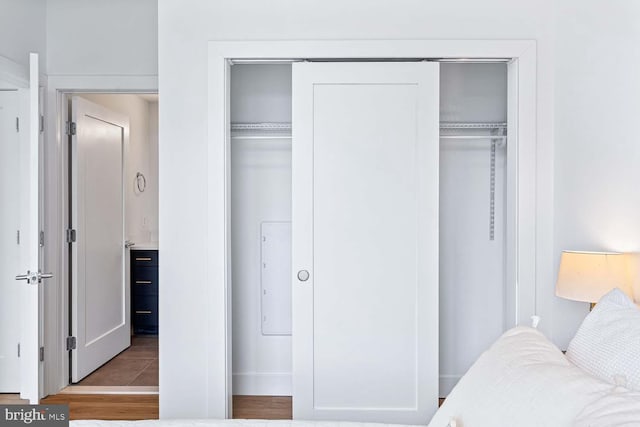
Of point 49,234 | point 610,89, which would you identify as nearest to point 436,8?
point 610,89

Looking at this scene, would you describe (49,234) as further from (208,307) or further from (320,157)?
(320,157)

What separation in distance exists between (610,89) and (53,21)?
11.6ft

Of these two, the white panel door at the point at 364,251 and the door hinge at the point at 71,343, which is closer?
the white panel door at the point at 364,251

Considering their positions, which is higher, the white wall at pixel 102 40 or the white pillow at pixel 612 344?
the white wall at pixel 102 40

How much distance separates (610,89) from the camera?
8.45 feet

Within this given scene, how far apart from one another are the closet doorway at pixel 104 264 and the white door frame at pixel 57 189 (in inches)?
3.7

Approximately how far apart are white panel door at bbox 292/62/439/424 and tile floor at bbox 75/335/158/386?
168 cm

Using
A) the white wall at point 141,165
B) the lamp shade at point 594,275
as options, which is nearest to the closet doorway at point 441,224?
the lamp shade at point 594,275

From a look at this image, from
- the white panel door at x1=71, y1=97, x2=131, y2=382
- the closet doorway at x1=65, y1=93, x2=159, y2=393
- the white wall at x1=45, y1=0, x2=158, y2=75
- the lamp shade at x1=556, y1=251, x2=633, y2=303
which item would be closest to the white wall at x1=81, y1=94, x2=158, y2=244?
the closet doorway at x1=65, y1=93, x2=159, y2=393

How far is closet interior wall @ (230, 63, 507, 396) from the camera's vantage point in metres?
3.56

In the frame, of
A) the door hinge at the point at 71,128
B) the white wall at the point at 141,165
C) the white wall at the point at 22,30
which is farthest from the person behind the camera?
the white wall at the point at 141,165

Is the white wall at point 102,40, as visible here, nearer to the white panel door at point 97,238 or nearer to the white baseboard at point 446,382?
the white panel door at point 97,238

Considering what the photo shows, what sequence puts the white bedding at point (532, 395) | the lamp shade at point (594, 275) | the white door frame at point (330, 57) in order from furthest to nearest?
the white door frame at point (330, 57) → the lamp shade at point (594, 275) → the white bedding at point (532, 395)

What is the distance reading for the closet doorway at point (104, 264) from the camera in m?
3.80
